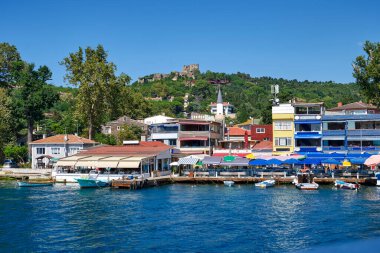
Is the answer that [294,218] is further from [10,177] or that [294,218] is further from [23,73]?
[23,73]

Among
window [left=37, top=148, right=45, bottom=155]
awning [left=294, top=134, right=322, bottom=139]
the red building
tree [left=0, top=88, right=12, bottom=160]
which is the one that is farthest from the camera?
the red building

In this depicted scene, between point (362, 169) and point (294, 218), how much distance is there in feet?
93.7

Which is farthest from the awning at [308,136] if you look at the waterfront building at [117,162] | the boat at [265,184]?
the waterfront building at [117,162]

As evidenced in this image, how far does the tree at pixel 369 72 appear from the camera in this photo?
62.8 meters

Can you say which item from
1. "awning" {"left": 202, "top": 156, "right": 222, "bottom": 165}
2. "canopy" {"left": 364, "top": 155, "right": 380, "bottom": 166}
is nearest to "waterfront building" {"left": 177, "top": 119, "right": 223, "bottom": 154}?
"awning" {"left": 202, "top": 156, "right": 222, "bottom": 165}

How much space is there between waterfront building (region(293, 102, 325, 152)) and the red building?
33.8ft

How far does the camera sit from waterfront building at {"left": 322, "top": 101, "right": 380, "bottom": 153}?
66.8 meters

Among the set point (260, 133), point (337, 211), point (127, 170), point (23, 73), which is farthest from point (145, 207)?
point (23, 73)

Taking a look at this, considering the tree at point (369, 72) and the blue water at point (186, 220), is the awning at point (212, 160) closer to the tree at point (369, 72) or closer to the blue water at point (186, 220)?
the blue water at point (186, 220)

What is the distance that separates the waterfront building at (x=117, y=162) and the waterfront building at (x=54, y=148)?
4.65 m

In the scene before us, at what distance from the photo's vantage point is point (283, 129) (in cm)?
7131

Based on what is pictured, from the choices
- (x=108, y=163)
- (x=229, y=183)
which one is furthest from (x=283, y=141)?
(x=108, y=163)

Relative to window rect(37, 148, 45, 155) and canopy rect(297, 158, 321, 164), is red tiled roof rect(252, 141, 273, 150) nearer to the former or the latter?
canopy rect(297, 158, 321, 164)

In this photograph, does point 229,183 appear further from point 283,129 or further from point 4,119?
point 4,119
